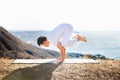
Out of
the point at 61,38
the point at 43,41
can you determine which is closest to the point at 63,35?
the point at 61,38

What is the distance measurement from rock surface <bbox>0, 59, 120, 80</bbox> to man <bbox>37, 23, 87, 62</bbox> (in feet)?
1.48

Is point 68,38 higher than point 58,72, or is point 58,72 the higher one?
point 68,38

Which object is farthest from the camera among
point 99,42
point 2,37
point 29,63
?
point 2,37

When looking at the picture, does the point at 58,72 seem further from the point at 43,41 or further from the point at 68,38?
the point at 68,38

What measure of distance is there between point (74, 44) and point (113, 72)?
103cm

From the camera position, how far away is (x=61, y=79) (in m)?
7.02

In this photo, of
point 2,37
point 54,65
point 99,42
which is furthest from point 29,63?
point 2,37

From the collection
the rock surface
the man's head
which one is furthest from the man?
the rock surface

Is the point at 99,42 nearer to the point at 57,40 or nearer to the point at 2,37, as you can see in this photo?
the point at 2,37

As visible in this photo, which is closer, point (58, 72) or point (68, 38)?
point (58, 72)

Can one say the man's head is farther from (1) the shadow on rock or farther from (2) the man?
(1) the shadow on rock

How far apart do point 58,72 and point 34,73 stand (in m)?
0.49

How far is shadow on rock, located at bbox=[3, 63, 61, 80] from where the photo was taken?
7.11 meters

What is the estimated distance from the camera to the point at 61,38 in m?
7.75
